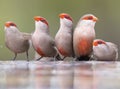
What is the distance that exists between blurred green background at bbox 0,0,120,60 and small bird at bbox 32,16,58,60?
1.52 ft

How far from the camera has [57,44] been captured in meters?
1.13

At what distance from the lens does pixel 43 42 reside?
1.14 m

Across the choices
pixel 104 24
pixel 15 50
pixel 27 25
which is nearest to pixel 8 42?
pixel 15 50

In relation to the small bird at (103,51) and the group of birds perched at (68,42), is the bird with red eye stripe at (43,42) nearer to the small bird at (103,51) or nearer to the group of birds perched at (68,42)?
the group of birds perched at (68,42)

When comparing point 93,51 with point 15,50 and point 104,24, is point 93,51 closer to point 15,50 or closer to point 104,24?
point 15,50

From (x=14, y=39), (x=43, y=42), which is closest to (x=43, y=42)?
(x=43, y=42)

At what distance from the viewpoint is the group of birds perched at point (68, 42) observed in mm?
1096

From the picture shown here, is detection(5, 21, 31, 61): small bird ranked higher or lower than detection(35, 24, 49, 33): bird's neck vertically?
lower

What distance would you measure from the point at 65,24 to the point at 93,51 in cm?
14

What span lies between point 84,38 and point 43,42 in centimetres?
14

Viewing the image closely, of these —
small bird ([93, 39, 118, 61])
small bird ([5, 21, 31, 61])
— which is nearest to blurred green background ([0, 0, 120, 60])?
small bird ([5, 21, 31, 61])

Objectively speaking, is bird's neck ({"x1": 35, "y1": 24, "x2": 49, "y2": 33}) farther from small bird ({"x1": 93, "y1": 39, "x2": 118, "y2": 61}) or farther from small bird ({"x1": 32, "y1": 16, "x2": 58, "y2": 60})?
small bird ({"x1": 93, "y1": 39, "x2": 118, "y2": 61})

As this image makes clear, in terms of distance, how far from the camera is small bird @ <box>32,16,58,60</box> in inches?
44.9

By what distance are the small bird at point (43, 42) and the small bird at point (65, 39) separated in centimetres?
3
